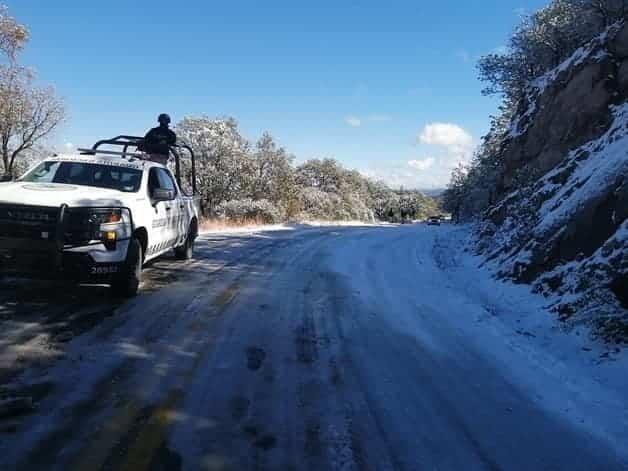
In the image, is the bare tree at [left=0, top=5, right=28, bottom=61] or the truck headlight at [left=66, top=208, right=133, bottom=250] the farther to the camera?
the bare tree at [left=0, top=5, right=28, bottom=61]

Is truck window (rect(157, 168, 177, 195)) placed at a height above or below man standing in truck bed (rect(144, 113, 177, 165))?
below

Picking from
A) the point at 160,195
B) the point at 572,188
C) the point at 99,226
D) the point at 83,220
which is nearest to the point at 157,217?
the point at 160,195

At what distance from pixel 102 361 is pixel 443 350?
3512 mm

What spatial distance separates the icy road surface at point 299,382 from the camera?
3.11 meters

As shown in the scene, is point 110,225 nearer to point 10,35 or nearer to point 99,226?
point 99,226

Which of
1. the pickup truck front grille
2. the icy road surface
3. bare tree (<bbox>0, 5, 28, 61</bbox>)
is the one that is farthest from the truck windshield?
bare tree (<bbox>0, 5, 28, 61</bbox>)

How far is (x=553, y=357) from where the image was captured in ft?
16.9

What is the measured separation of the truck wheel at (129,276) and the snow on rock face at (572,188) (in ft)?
18.5

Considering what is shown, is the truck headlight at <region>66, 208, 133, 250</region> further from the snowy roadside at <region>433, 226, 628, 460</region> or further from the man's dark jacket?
the snowy roadside at <region>433, 226, 628, 460</region>

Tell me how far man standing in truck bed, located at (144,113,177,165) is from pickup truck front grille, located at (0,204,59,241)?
14.7 ft

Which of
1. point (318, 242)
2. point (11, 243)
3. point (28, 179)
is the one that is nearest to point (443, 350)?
point (11, 243)

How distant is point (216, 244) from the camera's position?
12766mm

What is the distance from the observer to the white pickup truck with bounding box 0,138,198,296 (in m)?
5.64

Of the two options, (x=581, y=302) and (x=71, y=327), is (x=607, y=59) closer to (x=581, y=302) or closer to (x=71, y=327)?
(x=581, y=302)
